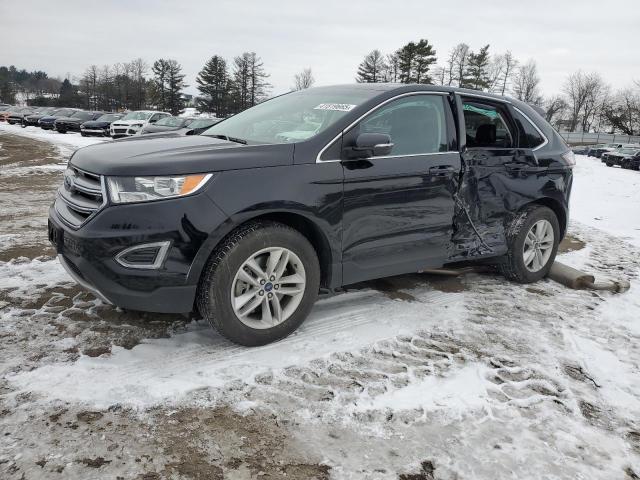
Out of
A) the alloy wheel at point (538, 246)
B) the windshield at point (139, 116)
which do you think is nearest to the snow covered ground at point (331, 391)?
the alloy wheel at point (538, 246)

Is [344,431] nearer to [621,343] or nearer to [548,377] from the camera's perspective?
[548,377]

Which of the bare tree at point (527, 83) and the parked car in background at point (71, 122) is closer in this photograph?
the parked car in background at point (71, 122)

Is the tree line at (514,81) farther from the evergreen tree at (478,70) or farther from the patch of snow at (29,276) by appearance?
the patch of snow at (29,276)

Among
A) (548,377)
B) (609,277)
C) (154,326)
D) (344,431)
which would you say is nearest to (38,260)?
(154,326)

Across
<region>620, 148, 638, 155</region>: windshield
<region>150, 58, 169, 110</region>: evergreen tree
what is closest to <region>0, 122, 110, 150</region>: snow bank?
<region>620, 148, 638, 155</region>: windshield

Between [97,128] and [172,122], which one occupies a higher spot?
[172,122]

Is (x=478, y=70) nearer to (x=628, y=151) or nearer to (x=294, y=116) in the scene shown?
(x=628, y=151)

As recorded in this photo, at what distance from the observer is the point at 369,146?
11.3 ft

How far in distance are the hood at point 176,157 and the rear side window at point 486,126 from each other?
194 cm

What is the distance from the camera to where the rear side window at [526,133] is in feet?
15.9

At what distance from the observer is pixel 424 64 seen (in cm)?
Answer: 6253

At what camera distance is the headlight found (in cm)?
295

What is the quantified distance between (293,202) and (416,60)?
64043 millimetres

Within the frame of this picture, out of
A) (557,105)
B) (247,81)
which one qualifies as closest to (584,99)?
(557,105)
